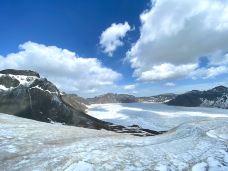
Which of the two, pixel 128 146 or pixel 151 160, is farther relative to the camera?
pixel 128 146

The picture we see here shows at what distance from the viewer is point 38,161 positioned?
1254 cm

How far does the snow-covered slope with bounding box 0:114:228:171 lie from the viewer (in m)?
12.0

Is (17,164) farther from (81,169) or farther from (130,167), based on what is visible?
(130,167)

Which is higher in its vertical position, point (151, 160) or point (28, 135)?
point (28, 135)

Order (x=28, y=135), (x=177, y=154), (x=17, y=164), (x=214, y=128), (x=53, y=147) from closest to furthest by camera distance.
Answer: (x=17, y=164), (x=177, y=154), (x=53, y=147), (x=28, y=135), (x=214, y=128)

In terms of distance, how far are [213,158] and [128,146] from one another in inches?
176

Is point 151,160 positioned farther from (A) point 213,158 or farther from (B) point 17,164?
(B) point 17,164

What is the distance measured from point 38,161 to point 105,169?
3.23 m

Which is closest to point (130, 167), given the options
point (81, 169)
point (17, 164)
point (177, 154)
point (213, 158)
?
point (81, 169)

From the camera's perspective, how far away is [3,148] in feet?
47.2

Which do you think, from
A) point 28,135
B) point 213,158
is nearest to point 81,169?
point 213,158

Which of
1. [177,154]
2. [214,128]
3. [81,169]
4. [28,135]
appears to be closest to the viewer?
[81,169]

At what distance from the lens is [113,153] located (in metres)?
13.4

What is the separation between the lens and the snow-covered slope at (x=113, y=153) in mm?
12047
